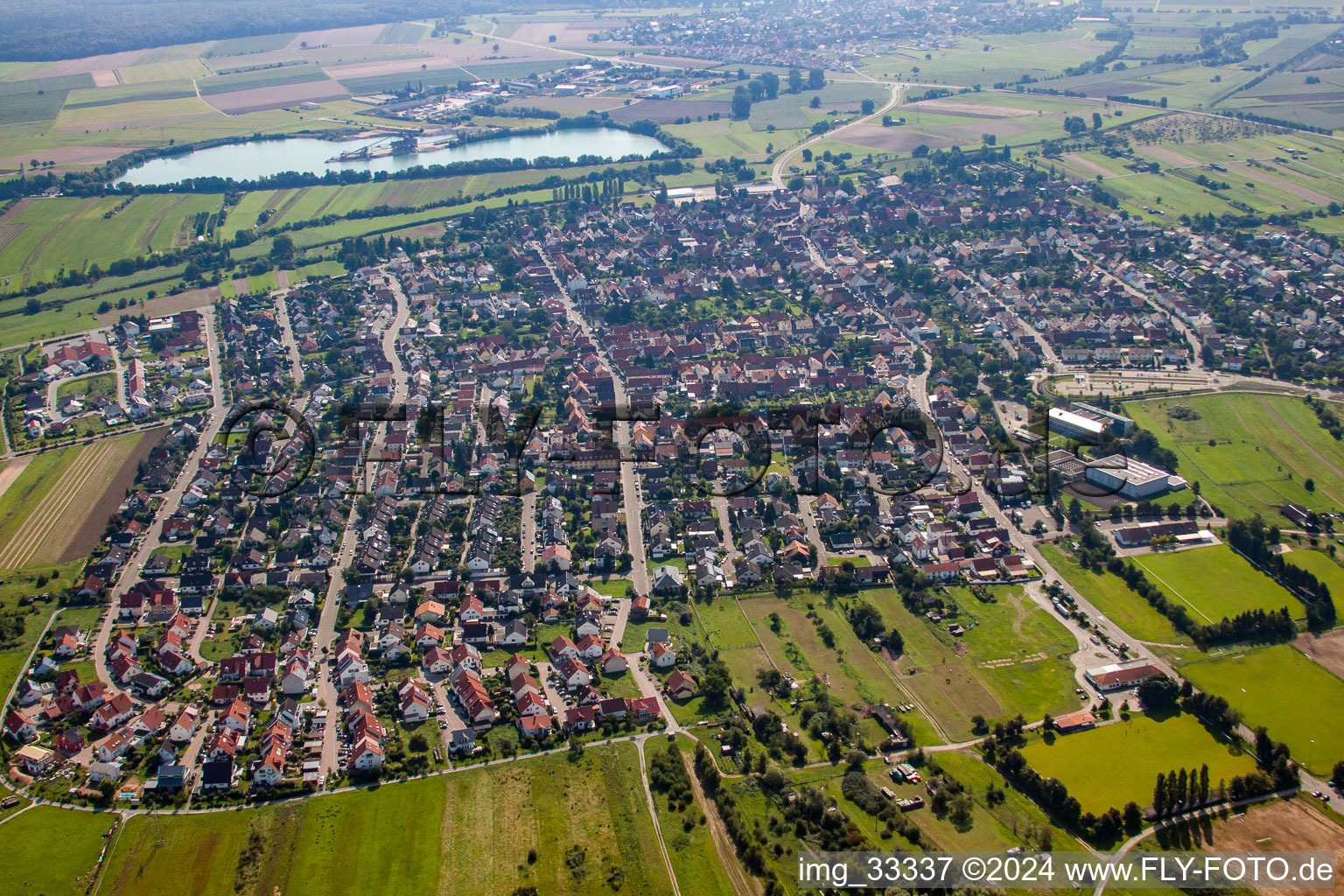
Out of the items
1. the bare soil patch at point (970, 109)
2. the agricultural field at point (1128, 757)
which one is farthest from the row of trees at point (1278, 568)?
the bare soil patch at point (970, 109)

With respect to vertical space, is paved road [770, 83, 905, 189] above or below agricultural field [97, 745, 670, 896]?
above

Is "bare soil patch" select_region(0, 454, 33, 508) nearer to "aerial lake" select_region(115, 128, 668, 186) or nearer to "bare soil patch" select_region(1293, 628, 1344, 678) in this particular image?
"aerial lake" select_region(115, 128, 668, 186)

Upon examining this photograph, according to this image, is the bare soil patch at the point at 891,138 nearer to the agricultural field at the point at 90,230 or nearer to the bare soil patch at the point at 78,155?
the agricultural field at the point at 90,230

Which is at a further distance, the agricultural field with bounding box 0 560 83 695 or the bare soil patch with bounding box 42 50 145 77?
the bare soil patch with bounding box 42 50 145 77

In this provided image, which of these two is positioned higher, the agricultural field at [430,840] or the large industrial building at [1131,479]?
the large industrial building at [1131,479]

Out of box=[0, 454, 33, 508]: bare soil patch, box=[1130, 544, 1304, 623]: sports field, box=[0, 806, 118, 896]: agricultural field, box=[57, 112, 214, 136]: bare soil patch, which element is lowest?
box=[1130, 544, 1304, 623]: sports field

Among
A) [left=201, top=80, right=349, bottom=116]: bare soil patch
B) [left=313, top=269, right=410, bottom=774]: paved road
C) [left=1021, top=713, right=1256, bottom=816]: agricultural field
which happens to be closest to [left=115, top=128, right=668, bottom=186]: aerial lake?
[left=201, top=80, right=349, bottom=116]: bare soil patch

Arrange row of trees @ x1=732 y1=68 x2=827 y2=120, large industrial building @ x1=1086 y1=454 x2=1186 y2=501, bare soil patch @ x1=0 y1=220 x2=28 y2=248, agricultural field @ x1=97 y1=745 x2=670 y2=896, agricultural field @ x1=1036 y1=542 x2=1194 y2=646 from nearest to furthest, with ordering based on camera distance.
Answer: agricultural field @ x1=97 y1=745 x2=670 y2=896 → agricultural field @ x1=1036 y1=542 x2=1194 y2=646 → large industrial building @ x1=1086 y1=454 x2=1186 y2=501 → bare soil patch @ x1=0 y1=220 x2=28 y2=248 → row of trees @ x1=732 y1=68 x2=827 y2=120

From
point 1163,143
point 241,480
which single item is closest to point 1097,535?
point 241,480

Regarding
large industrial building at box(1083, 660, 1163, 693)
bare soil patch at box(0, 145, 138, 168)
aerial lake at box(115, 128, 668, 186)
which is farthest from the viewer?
aerial lake at box(115, 128, 668, 186)
